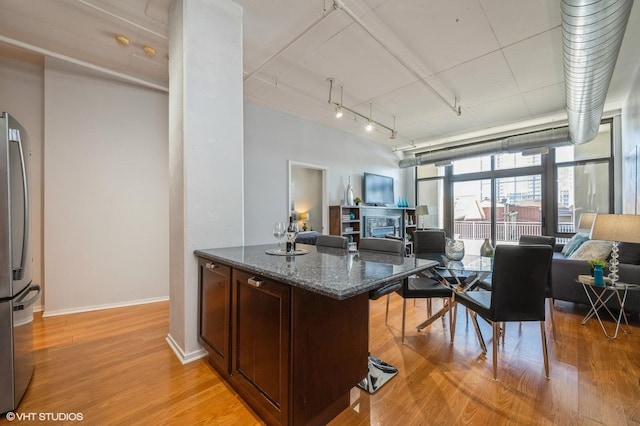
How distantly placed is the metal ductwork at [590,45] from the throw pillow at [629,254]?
1.66 meters

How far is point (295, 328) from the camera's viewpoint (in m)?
1.24

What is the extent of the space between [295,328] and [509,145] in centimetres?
573

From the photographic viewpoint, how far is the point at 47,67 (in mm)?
2965

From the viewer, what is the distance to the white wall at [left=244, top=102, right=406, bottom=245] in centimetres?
423

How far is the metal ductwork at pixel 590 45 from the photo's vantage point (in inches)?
67.3

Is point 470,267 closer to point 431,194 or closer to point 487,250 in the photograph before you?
point 487,250

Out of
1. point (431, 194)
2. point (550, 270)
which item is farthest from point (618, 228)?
point (431, 194)

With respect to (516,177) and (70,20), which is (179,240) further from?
(516,177)

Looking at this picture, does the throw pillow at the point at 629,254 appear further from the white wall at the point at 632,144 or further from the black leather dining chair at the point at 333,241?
the black leather dining chair at the point at 333,241

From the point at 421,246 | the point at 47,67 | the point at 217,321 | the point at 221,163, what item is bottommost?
the point at 217,321

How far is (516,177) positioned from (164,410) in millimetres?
7146

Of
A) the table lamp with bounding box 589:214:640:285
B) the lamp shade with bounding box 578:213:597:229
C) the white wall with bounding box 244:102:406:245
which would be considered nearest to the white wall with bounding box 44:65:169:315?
the white wall with bounding box 244:102:406:245

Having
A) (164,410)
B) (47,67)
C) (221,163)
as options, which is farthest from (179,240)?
(47,67)

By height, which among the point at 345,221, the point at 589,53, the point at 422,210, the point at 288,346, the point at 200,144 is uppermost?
the point at 589,53
